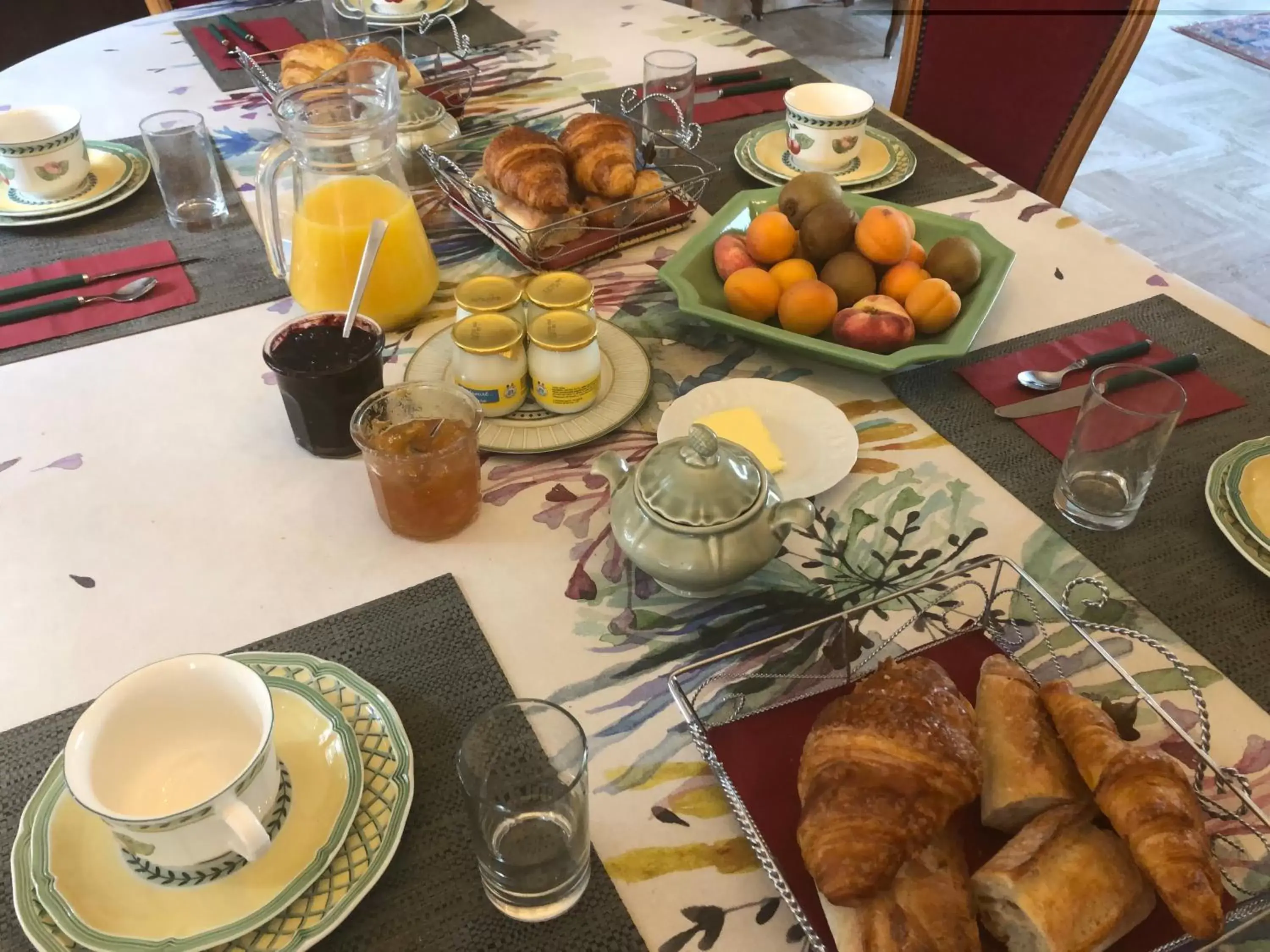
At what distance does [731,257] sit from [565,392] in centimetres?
26

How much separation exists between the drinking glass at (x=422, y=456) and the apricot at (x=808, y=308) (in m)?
0.33

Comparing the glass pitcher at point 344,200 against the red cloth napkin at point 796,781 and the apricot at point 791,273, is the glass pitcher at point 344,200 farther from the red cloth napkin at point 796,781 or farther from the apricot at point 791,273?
the red cloth napkin at point 796,781

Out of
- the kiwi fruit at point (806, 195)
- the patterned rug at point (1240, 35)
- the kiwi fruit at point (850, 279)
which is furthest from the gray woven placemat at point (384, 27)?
the patterned rug at point (1240, 35)

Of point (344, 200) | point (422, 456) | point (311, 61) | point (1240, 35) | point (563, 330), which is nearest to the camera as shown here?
point (422, 456)

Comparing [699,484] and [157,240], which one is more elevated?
[699,484]

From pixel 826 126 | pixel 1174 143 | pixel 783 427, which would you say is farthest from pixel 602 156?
pixel 1174 143

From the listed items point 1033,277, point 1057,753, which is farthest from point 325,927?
point 1033,277

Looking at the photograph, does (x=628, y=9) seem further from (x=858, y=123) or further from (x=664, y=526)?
(x=664, y=526)

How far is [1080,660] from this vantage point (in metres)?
0.67

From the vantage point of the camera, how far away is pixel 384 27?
5.26 feet

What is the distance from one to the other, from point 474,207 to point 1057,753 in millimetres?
864

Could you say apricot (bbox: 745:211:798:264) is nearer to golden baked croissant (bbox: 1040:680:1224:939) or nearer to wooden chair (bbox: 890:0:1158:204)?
golden baked croissant (bbox: 1040:680:1224:939)

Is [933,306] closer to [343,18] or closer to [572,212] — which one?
[572,212]

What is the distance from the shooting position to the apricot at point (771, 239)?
0.98 metres
